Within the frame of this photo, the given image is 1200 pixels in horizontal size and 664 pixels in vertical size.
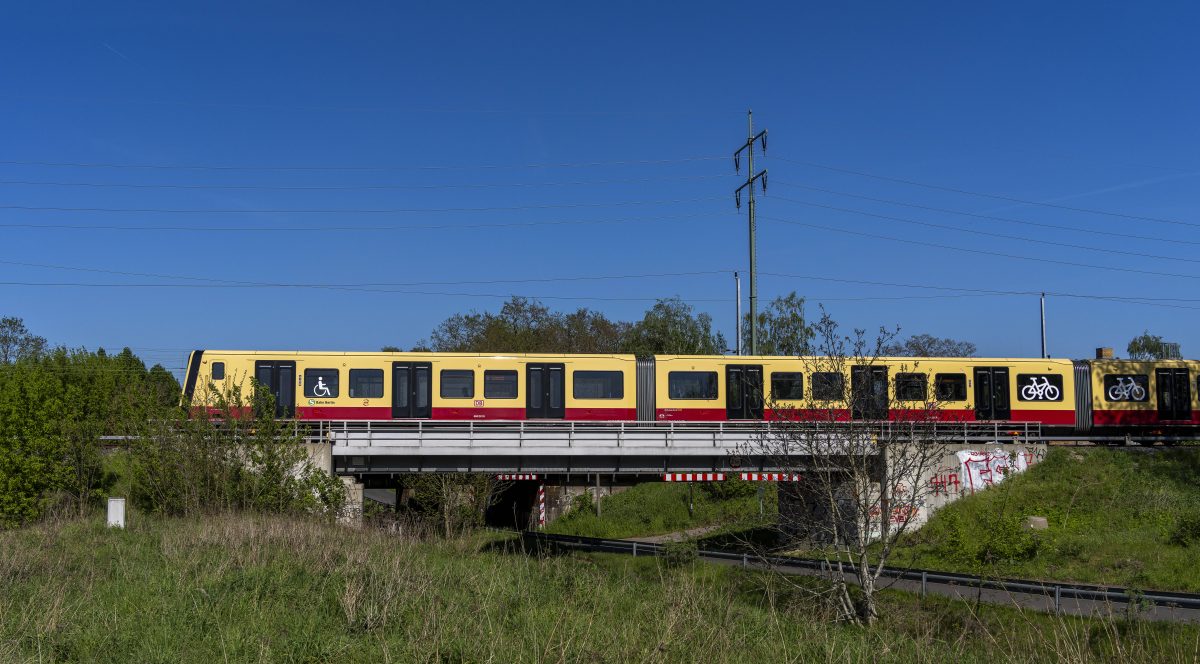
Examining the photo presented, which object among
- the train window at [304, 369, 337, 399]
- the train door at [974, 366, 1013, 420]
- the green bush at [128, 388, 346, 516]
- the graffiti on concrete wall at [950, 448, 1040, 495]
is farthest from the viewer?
the train door at [974, 366, 1013, 420]

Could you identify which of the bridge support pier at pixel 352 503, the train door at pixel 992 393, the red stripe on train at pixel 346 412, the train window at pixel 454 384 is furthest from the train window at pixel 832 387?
the red stripe on train at pixel 346 412

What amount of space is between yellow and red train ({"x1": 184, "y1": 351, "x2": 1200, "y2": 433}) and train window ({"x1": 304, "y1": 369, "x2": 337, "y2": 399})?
3 centimetres

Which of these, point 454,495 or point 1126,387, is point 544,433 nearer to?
point 454,495

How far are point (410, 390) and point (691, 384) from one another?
9744mm

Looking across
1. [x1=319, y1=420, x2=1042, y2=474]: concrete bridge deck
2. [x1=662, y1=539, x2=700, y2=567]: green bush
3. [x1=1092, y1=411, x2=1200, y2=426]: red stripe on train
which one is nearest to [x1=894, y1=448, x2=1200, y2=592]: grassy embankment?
[x1=1092, y1=411, x2=1200, y2=426]: red stripe on train

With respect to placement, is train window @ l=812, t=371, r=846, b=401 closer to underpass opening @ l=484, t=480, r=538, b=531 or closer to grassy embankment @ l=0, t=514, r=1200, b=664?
grassy embankment @ l=0, t=514, r=1200, b=664

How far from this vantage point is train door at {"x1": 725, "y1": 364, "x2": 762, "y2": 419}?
31.3 m

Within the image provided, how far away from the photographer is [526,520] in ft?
173

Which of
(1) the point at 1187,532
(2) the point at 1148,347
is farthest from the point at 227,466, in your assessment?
(2) the point at 1148,347

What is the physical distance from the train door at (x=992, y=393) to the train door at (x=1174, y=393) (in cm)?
639

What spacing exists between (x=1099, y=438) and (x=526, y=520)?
102 feet

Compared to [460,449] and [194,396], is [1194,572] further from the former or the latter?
[194,396]

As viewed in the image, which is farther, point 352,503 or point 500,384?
point 500,384

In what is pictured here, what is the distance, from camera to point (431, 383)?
30.5 m
